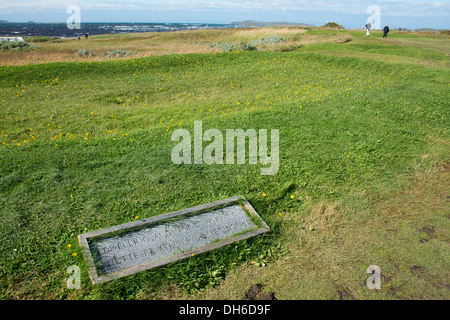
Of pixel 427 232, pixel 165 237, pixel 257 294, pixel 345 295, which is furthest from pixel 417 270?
pixel 165 237

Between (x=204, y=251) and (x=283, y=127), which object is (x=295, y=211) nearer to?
(x=204, y=251)

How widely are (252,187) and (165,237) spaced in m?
1.75

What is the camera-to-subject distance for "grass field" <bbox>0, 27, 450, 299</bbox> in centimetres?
339

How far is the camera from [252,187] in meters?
5.01

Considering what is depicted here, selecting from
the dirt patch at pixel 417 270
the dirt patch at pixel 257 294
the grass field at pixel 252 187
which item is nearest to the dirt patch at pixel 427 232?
the grass field at pixel 252 187

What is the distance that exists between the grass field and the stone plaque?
0.40 feet

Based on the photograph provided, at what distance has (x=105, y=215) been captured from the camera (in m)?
4.21

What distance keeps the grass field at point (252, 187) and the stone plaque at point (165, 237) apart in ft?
0.40

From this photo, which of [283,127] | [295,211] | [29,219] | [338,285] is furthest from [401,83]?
[29,219]

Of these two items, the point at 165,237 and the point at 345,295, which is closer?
the point at 345,295

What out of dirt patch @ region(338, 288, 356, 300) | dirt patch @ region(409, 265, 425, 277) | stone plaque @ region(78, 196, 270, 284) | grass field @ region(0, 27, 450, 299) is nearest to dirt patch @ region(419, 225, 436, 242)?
grass field @ region(0, 27, 450, 299)

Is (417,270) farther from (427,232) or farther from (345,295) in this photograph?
(345,295)

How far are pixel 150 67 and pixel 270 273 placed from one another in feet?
41.0

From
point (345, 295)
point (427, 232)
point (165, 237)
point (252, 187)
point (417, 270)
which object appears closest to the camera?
point (345, 295)
